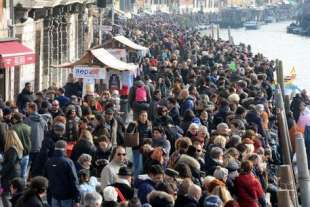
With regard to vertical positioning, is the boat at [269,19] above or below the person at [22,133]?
below

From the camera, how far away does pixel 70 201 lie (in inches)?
472

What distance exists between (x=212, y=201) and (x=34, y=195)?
65.8 inches

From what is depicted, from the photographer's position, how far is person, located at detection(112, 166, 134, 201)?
10916 millimetres

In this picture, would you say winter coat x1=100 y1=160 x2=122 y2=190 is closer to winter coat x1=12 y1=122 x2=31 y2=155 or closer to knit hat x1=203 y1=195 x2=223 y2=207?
knit hat x1=203 y1=195 x2=223 y2=207

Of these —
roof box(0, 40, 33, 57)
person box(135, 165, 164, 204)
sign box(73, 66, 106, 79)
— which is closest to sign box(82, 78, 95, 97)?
sign box(73, 66, 106, 79)

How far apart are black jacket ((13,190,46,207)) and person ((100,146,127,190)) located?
5.44 feet

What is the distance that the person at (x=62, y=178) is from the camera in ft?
38.7

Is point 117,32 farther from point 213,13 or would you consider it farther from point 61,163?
point 213,13

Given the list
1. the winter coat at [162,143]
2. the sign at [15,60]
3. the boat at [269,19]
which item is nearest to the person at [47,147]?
the winter coat at [162,143]

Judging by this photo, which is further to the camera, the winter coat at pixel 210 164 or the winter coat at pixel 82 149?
the winter coat at pixel 82 149

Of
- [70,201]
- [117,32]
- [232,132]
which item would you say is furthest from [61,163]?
[117,32]

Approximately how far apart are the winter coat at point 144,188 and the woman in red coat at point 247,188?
1.08 m

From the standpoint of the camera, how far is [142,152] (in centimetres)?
1323

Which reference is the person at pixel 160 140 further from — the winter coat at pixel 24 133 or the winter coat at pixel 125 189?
the winter coat at pixel 125 189
